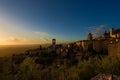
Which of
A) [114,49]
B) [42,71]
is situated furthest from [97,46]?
[42,71]

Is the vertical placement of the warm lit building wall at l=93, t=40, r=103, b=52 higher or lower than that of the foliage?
higher

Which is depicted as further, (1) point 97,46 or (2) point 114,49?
(1) point 97,46

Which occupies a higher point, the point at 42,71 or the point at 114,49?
the point at 114,49

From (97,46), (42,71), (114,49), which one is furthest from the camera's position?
(97,46)

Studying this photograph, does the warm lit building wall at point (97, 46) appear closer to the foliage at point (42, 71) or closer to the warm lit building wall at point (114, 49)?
the warm lit building wall at point (114, 49)

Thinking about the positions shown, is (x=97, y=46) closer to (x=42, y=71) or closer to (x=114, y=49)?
(x=114, y=49)

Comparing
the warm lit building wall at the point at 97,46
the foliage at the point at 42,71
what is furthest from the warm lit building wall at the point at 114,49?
the foliage at the point at 42,71

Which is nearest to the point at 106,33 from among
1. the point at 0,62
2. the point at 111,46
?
the point at 111,46

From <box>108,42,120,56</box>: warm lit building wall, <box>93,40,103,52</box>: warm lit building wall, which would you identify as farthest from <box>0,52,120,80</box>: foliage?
<box>93,40,103,52</box>: warm lit building wall

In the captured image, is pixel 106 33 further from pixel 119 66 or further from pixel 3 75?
pixel 3 75

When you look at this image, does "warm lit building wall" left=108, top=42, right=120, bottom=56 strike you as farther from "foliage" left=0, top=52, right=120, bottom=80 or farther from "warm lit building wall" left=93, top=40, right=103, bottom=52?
"foliage" left=0, top=52, right=120, bottom=80

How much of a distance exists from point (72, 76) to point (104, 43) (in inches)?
1113

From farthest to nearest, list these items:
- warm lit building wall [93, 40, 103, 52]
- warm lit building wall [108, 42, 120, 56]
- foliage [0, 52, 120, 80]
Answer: warm lit building wall [93, 40, 103, 52], warm lit building wall [108, 42, 120, 56], foliage [0, 52, 120, 80]

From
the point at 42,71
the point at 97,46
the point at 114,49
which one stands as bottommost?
the point at 42,71
